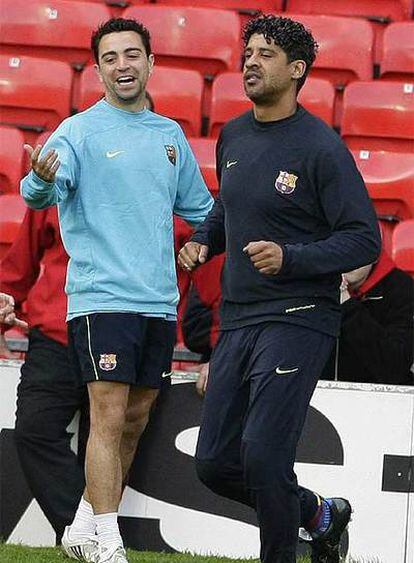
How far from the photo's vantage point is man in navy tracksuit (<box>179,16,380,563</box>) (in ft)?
13.5

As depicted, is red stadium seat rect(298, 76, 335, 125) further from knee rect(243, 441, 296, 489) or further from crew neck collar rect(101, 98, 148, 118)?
knee rect(243, 441, 296, 489)

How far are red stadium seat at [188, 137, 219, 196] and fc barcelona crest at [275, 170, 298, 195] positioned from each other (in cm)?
294

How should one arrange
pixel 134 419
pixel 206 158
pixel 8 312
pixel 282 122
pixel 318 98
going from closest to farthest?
pixel 282 122 → pixel 134 419 → pixel 8 312 → pixel 206 158 → pixel 318 98

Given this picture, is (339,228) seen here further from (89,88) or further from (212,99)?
(89,88)

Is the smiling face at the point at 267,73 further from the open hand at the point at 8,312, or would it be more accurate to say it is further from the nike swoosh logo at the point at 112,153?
the open hand at the point at 8,312

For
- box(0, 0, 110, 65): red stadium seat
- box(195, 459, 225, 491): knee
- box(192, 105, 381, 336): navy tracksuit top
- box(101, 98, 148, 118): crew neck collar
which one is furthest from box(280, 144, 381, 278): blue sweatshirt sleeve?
box(0, 0, 110, 65): red stadium seat

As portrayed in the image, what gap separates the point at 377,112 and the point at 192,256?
374cm

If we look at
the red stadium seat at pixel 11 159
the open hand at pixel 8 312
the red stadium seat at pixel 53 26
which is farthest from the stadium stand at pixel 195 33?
the open hand at pixel 8 312

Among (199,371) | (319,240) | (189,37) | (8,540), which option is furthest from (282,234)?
(189,37)

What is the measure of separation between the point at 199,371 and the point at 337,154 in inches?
62.4

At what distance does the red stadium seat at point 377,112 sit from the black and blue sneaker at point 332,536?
3.62m

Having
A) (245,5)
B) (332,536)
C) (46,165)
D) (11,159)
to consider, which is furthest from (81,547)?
(245,5)

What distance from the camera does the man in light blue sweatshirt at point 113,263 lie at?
4.68 meters

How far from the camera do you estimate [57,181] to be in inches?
186
